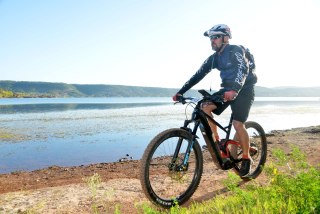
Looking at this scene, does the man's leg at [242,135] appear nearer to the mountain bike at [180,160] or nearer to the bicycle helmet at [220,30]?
the mountain bike at [180,160]

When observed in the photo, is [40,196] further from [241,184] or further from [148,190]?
[241,184]

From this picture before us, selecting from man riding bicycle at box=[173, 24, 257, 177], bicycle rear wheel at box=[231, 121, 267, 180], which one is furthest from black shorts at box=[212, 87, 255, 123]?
bicycle rear wheel at box=[231, 121, 267, 180]

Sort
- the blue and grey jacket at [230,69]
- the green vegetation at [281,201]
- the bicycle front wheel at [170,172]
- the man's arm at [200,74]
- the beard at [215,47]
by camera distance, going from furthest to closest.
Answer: the man's arm at [200,74], the beard at [215,47], the blue and grey jacket at [230,69], the bicycle front wheel at [170,172], the green vegetation at [281,201]

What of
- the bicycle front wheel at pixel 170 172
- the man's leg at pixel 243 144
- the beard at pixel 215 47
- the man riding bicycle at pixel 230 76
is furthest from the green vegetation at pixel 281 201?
the beard at pixel 215 47

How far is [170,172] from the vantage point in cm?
311

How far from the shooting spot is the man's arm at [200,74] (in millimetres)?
3938

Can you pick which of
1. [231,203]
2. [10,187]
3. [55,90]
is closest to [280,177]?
[231,203]

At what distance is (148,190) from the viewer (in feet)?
9.30

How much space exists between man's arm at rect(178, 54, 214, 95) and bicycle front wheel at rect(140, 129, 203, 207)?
1102 millimetres

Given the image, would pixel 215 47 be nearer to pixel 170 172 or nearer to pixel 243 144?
pixel 243 144

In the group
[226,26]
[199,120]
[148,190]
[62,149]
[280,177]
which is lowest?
[62,149]

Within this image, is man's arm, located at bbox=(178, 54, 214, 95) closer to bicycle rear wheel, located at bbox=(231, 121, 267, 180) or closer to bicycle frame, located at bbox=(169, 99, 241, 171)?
bicycle frame, located at bbox=(169, 99, 241, 171)

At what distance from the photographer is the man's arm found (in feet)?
12.9

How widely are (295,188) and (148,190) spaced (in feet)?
5.86
